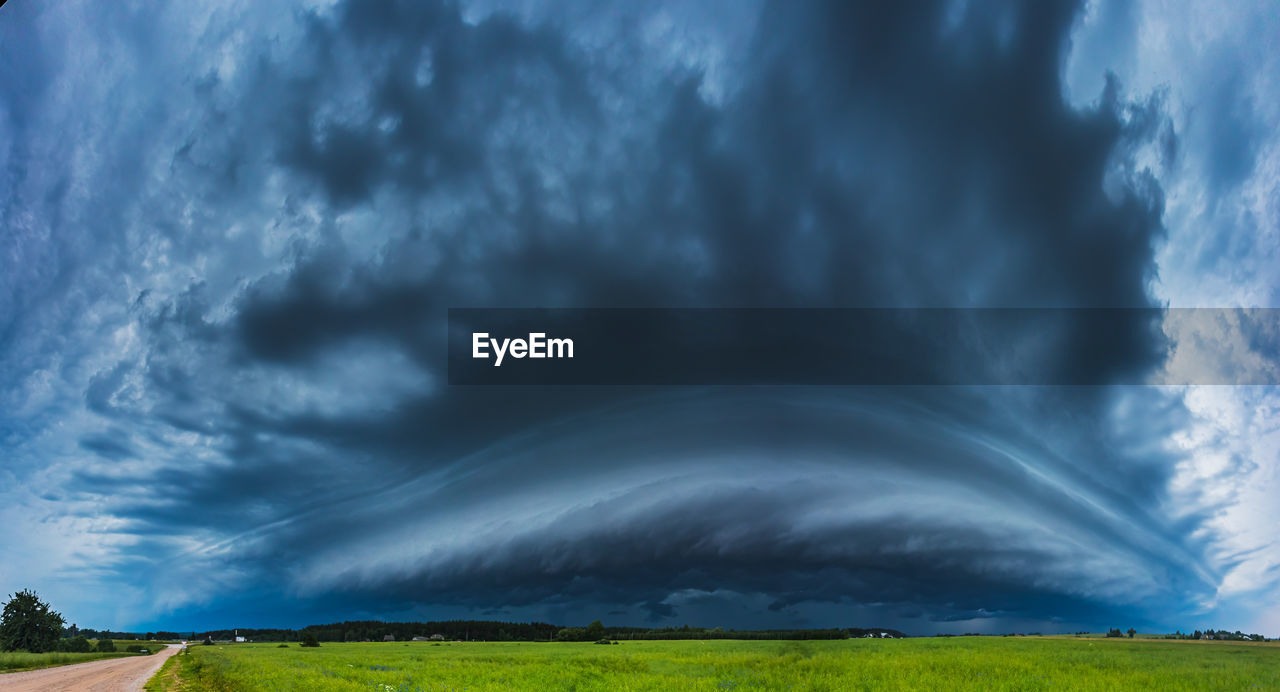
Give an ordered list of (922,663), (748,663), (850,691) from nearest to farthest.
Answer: (850,691)
(922,663)
(748,663)

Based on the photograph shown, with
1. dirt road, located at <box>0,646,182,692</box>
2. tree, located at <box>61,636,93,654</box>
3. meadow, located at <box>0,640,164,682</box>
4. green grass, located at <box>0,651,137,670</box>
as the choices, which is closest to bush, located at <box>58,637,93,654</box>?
tree, located at <box>61,636,93,654</box>

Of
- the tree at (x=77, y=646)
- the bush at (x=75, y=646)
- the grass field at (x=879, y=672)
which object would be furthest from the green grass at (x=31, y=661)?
the grass field at (x=879, y=672)

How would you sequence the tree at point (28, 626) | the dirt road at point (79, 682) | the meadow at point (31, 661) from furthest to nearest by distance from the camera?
the tree at point (28, 626) < the meadow at point (31, 661) < the dirt road at point (79, 682)

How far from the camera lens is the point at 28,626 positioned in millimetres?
95438

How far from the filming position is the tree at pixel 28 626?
309 feet

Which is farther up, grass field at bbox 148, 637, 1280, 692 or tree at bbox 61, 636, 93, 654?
grass field at bbox 148, 637, 1280, 692

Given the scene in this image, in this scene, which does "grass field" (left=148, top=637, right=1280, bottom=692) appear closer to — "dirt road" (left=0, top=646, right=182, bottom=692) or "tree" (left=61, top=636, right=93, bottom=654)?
"dirt road" (left=0, top=646, right=182, bottom=692)

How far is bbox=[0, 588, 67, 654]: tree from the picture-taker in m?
94.2

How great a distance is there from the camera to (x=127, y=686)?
47.3m

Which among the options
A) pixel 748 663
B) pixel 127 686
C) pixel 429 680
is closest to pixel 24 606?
pixel 127 686

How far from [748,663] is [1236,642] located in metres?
23.8

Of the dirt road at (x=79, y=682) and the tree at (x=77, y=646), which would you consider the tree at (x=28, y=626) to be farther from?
the dirt road at (x=79, y=682)

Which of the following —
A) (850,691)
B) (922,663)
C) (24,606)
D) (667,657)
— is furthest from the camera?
(24,606)

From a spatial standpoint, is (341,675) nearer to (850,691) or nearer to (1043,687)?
(850,691)
